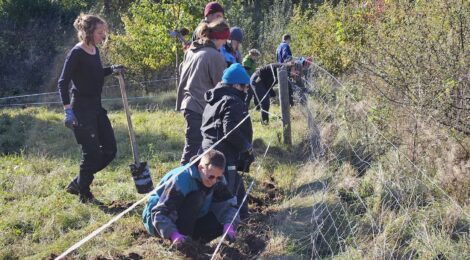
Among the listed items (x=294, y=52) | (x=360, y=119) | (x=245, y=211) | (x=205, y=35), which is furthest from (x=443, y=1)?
(x=294, y=52)

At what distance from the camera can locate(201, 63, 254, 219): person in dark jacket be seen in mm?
4406

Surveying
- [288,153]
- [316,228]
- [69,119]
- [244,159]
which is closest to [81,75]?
[69,119]

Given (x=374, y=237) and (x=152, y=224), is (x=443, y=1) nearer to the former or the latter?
(x=374, y=237)

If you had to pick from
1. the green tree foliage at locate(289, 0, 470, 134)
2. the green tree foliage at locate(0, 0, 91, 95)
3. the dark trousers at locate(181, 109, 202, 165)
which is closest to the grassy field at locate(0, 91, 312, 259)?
the dark trousers at locate(181, 109, 202, 165)

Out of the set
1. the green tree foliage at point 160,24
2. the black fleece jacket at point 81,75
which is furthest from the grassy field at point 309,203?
the green tree foliage at point 160,24

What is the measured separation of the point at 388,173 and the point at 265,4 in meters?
19.3

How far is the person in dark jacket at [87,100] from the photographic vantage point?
5027 millimetres

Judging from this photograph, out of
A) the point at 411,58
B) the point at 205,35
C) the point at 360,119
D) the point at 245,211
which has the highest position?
the point at 205,35

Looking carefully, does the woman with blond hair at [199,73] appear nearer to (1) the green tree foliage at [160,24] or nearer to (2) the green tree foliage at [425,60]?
(2) the green tree foliage at [425,60]

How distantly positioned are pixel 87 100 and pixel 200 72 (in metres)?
1.16

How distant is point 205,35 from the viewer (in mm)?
4859

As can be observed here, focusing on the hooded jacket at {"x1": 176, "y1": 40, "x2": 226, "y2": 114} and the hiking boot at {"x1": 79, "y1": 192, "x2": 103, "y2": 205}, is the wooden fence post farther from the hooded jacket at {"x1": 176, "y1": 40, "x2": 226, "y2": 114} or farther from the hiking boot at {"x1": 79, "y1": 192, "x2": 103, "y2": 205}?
the hiking boot at {"x1": 79, "y1": 192, "x2": 103, "y2": 205}

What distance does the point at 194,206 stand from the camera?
403 cm

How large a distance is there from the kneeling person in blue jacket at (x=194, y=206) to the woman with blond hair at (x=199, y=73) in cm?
85
